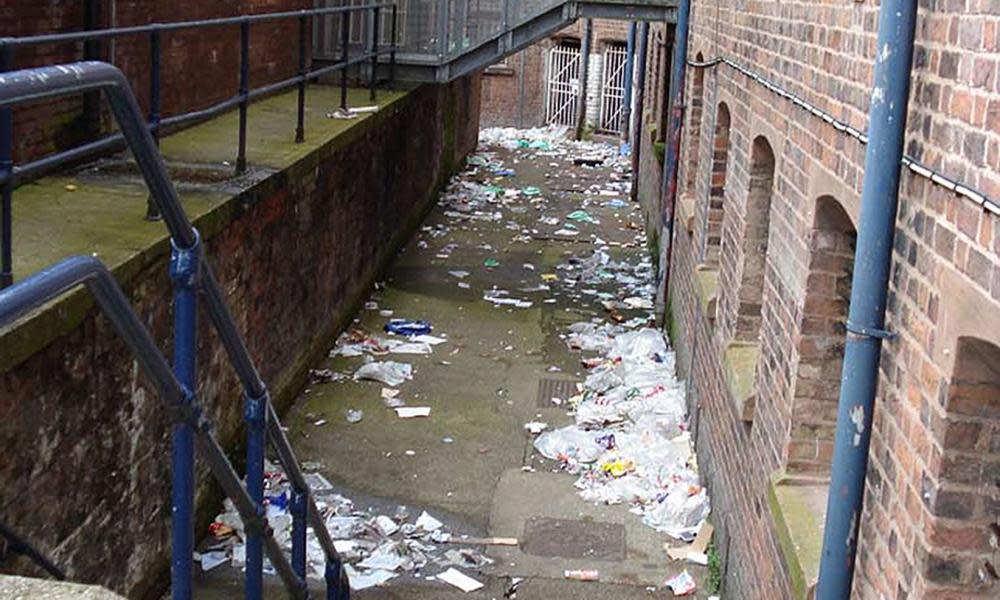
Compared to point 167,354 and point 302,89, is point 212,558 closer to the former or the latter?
point 167,354

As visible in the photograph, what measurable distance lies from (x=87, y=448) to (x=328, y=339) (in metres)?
5.36

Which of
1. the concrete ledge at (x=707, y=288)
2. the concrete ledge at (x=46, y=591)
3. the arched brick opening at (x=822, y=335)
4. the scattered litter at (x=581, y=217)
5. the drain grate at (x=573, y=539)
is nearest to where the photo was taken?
the concrete ledge at (x=46, y=591)

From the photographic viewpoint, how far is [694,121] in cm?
1076

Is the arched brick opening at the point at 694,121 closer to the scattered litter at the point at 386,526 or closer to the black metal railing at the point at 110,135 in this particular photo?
the black metal railing at the point at 110,135

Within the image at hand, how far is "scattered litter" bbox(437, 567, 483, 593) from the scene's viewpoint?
662 centimetres

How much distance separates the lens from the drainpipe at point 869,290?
3332 mm

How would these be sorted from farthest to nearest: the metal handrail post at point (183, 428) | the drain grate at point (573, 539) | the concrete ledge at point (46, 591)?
the drain grate at point (573, 539) → the metal handrail post at point (183, 428) → the concrete ledge at point (46, 591)

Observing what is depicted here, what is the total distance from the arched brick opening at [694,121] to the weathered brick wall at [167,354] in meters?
2.99

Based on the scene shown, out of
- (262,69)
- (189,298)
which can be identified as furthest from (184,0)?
(189,298)

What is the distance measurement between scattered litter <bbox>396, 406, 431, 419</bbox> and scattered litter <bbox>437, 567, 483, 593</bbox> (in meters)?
2.53

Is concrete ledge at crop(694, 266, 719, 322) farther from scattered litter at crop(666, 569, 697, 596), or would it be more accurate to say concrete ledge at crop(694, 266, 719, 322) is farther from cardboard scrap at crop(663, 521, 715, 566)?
scattered litter at crop(666, 569, 697, 596)

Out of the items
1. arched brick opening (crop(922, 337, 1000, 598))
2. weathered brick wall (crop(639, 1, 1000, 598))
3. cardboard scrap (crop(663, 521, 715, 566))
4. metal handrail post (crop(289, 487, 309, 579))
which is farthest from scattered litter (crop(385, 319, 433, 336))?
arched brick opening (crop(922, 337, 1000, 598))

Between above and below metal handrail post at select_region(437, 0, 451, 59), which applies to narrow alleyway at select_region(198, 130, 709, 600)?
below

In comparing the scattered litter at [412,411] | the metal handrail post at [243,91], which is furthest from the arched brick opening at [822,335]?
the scattered litter at [412,411]
